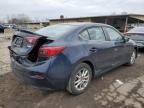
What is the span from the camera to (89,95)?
4.01 meters

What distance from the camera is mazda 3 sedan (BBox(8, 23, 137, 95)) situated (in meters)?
3.40

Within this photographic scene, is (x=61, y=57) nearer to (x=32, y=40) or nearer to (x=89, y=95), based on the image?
(x=32, y=40)

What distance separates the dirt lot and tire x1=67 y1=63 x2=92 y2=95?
0.45ft

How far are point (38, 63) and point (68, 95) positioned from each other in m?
1.09

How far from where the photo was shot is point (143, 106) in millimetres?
3486

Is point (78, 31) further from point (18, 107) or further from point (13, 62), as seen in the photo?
point (18, 107)

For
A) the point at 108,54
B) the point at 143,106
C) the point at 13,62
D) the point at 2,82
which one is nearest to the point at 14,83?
the point at 2,82

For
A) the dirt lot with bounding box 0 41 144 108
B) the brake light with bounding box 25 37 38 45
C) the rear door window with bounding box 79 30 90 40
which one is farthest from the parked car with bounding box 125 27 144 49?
the brake light with bounding box 25 37 38 45

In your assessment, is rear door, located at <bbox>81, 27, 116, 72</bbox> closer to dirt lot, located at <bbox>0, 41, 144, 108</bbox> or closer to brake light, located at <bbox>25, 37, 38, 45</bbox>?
dirt lot, located at <bbox>0, 41, 144, 108</bbox>

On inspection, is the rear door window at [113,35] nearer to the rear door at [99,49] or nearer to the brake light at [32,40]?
the rear door at [99,49]

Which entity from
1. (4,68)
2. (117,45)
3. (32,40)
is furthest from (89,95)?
(4,68)

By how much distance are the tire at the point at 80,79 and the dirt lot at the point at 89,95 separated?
14 cm

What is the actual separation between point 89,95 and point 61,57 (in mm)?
1170

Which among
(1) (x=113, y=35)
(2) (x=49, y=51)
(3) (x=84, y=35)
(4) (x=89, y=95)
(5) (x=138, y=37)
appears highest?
(3) (x=84, y=35)
